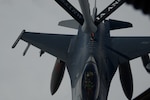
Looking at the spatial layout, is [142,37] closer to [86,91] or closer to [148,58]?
[148,58]

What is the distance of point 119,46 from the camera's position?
21312 millimetres

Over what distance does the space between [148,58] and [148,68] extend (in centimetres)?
208

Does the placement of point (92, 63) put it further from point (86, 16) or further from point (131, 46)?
point (131, 46)

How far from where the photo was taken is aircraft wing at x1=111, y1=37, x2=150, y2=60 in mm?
20078

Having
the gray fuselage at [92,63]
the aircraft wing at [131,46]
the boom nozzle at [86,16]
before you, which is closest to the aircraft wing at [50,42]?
the gray fuselage at [92,63]

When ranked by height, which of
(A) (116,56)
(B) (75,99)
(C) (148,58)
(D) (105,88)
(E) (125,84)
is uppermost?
(C) (148,58)

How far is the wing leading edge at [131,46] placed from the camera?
20.1m

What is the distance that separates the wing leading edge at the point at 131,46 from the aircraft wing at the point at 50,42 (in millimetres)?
3653

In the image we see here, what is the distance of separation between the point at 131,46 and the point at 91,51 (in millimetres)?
5003

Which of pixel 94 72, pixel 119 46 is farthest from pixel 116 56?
pixel 94 72

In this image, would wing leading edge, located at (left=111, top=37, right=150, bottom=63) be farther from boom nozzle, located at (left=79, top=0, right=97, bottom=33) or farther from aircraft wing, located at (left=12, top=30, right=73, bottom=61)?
boom nozzle, located at (left=79, top=0, right=97, bottom=33)

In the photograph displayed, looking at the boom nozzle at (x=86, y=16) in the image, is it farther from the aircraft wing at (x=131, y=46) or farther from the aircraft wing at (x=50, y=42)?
the aircraft wing at (x=131, y=46)

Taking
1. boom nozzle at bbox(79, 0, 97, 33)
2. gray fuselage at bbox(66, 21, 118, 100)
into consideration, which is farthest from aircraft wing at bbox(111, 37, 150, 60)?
boom nozzle at bbox(79, 0, 97, 33)

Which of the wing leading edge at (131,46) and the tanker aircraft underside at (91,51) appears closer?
the tanker aircraft underside at (91,51)
